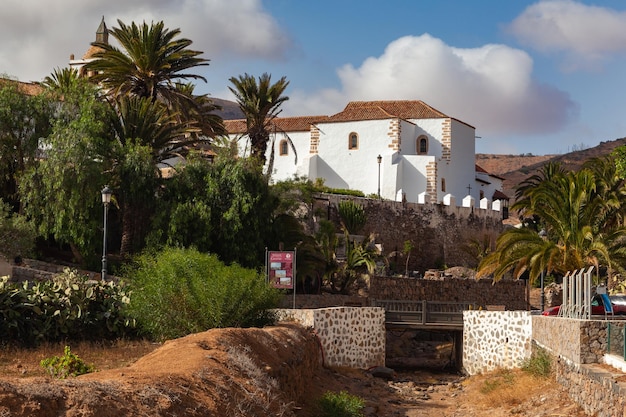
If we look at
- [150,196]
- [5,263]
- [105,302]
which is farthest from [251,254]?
[105,302]

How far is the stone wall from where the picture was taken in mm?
26031

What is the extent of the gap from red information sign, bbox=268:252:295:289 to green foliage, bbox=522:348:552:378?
7.60 m

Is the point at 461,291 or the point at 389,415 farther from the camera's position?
the point at 461,291

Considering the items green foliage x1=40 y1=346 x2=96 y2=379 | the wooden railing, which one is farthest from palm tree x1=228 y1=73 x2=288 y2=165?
green foliage x1=40 y1=346 x2=96 y2=379

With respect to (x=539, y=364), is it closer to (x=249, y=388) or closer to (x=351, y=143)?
(x=249, y=388)

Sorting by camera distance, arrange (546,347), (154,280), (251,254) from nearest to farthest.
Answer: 1. (154,280)
2. (546,347)
3. (251,254)

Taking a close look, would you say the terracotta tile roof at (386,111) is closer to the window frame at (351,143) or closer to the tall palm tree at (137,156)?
the window frame at (351,143)

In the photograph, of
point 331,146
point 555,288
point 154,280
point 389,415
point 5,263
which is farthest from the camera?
point 331,146

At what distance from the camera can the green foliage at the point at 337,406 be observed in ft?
59.3

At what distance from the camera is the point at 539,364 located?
23203 mm

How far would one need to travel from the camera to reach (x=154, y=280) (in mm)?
19875

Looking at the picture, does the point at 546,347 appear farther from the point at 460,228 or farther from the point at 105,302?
the point at 460,228

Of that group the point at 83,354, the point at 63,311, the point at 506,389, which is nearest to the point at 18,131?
the point at 63,311

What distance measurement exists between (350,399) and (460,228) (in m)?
35.1
